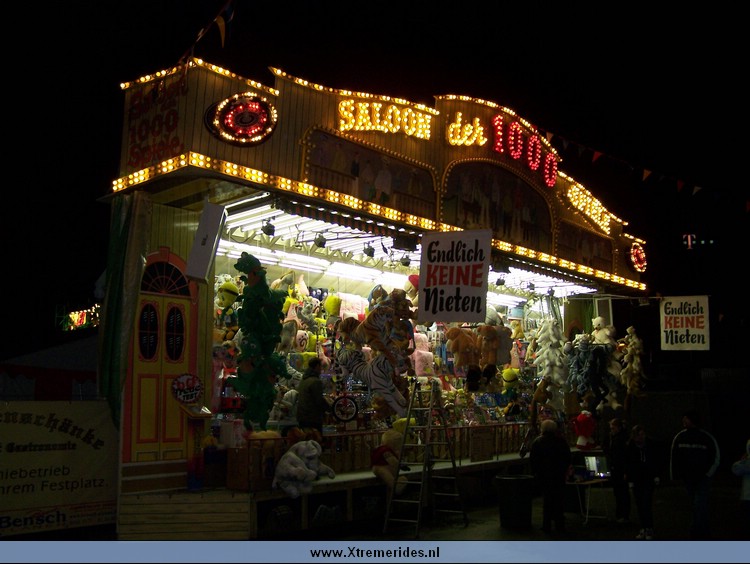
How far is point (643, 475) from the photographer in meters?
10.5

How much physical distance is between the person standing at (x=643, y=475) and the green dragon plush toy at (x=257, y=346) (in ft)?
16.9

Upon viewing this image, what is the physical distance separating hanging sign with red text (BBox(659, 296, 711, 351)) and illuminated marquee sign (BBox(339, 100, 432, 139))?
33.0ft

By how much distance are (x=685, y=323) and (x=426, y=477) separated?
11.6 metres

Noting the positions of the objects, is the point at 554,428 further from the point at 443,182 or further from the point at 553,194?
the point at 553,194

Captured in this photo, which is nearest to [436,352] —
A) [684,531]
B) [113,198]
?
[684,531]

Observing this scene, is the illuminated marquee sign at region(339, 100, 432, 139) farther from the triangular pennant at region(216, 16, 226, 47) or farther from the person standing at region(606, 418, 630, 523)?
the person standing at region(606, 418, 630, 523)

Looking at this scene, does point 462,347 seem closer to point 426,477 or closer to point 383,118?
point 426,477

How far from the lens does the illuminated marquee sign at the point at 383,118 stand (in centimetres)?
1179

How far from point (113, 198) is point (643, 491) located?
8540 mm

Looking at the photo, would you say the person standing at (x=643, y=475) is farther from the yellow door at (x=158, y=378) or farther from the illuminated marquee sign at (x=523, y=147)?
the illuminated marquee sign at (x=523, y=147)

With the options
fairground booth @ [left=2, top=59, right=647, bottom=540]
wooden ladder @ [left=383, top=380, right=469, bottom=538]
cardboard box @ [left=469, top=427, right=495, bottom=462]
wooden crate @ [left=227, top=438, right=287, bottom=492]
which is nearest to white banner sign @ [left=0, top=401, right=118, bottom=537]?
fairground booth @ [left=2, top=59, right=647, bottom=540]

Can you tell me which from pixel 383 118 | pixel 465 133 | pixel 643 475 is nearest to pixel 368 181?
pixel 383 118

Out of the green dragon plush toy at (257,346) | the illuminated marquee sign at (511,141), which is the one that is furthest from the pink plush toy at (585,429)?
the green dragon plush toy at (257,346)

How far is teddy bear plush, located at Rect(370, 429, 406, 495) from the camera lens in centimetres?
1052
